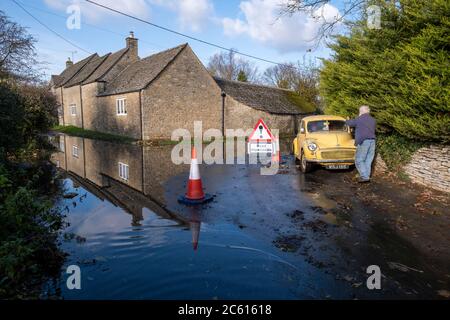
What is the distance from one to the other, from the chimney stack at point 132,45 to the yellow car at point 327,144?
25.3m

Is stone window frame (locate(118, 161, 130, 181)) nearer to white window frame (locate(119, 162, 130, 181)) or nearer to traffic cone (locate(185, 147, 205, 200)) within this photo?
white window frame (locate(119, 162, 130, 181))

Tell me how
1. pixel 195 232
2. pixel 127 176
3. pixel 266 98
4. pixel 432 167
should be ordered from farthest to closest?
pixel 266 98 → pixel 127 176 → pixel 432 167 → pixel 195 232

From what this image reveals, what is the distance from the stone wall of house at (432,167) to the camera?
308 inches

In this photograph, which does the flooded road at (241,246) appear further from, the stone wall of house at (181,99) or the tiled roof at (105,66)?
the tiled roof at (105,66)

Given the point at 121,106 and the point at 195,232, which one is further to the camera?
the point at 121,106

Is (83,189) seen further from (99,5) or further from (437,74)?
(99,5)

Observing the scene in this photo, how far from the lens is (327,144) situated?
10.2 m

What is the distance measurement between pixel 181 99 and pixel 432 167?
63.1ft

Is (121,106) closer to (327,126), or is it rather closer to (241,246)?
(327,126)

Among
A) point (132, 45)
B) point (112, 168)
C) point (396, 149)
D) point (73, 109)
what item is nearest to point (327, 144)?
point (396, 149)

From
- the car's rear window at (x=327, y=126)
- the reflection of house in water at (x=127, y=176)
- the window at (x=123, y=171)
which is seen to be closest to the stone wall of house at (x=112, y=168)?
the reflection of house in water at (x=127, y=176)

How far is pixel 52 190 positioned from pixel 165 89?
1601cm

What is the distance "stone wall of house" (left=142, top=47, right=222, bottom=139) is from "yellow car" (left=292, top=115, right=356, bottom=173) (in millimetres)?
14242
